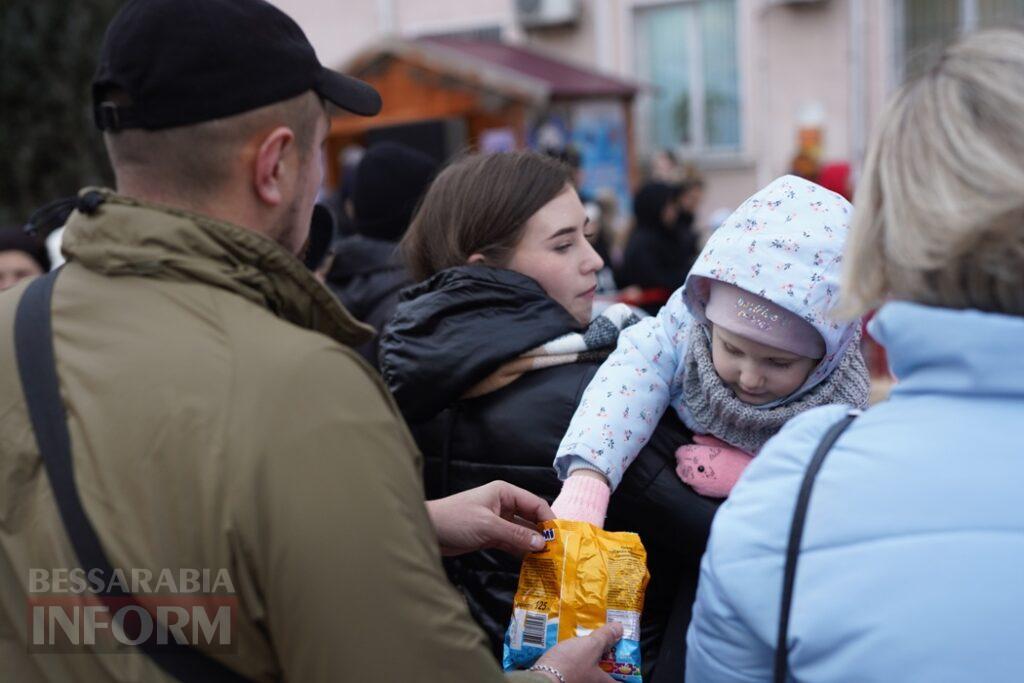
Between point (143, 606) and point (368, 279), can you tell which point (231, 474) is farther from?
point (368, 279)

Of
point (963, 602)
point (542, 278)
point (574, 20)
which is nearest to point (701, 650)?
point (963, 602)

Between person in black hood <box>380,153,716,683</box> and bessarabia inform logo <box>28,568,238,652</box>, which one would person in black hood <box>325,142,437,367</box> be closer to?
person in black hood <box>380,153,716,683</box>

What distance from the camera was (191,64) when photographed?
1.40 m

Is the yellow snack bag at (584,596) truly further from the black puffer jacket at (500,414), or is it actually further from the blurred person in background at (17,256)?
the blurred person in background at (17,256)

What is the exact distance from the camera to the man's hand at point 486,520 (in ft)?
6.21

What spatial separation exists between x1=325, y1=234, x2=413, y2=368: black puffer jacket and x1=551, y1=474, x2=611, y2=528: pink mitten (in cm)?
204

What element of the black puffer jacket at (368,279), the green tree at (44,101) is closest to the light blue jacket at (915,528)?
the black puffer jacket at (368,279)

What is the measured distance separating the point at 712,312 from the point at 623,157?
1122 cm

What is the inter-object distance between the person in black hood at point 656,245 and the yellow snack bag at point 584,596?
6.00 metres

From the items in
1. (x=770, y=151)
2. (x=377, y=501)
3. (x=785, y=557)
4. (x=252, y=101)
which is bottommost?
(x=770, y=151)

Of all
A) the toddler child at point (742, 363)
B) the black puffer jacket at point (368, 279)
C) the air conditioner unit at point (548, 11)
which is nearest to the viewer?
the toddler child at point (742, 363)

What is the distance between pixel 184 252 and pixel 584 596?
0.88m

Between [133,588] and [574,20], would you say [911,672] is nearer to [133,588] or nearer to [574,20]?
[133,588]

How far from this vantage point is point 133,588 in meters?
1.29
